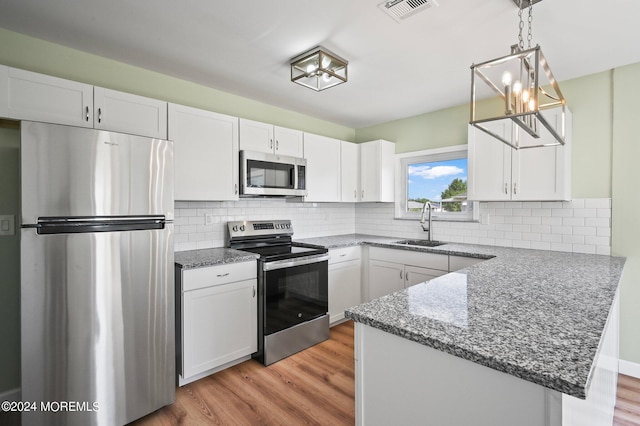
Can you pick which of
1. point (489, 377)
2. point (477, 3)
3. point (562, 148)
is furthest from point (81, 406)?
point (562, 148)

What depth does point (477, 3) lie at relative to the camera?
1.77 meters

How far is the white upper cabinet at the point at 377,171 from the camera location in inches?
155

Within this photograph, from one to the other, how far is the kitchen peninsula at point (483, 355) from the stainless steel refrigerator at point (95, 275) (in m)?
1.41

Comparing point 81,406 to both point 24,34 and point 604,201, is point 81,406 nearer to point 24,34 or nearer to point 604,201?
point 24,34

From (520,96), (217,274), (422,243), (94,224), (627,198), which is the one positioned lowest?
(217,274)

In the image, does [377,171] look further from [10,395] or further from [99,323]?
[10,395]

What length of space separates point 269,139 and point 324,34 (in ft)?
4.19

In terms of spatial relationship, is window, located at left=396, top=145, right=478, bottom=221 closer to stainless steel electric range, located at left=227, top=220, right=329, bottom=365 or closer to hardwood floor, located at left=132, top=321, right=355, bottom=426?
stainless steel electric range, located at left=227, top=220, right=329, bottom=365

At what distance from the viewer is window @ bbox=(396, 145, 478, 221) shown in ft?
11.8

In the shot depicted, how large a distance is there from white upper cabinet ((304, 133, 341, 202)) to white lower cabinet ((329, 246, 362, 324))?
0.67 metres

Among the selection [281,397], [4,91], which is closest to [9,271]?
[4,91]

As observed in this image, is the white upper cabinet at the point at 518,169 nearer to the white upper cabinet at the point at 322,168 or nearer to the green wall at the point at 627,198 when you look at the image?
the green wall at the point at 627,198

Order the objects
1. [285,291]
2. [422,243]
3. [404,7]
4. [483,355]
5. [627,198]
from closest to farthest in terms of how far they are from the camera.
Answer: [483,355] → [404,7] → [627,198] → [285,291] → [422,243]

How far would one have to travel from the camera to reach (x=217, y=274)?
8.03 feet
